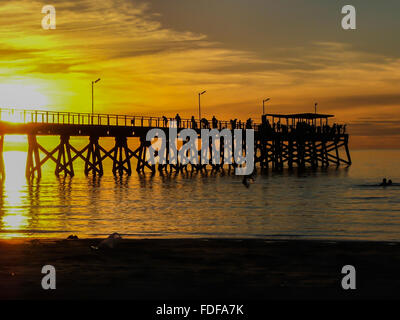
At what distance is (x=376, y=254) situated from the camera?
13.5m

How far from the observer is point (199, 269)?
1195 centimetres

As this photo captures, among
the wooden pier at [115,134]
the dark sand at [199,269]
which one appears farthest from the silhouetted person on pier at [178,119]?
the dark sand at [199,269]

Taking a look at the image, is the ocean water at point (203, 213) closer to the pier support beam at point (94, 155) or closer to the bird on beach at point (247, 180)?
the bird on beach at point (247, 180)

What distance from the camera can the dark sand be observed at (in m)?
10.0

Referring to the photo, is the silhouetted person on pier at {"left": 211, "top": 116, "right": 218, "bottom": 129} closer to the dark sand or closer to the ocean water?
the ocean water

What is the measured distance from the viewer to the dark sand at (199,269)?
32.8ft

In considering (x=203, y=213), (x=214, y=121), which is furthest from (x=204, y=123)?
(x=203, y=213)

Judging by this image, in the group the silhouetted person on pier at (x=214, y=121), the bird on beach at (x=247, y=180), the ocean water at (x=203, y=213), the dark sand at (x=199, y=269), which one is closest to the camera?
the dark sand at (x=199, y=269)

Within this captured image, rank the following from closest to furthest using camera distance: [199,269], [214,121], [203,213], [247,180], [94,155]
Answer: [199,269]
[203,213]
[247,180]
[94,155]
[214,121]

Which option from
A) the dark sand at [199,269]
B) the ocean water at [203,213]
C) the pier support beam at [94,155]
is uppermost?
the pier support beam at [94,155]

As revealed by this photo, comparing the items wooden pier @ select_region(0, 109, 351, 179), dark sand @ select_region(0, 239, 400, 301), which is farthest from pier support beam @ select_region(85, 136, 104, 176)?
dark sand @ select_region(0, 239, 400, 301)

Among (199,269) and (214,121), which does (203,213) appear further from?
(214,121)

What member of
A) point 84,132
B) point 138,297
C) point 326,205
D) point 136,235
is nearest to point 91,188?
point 84,132
